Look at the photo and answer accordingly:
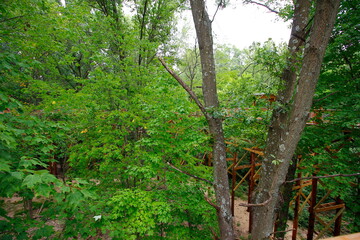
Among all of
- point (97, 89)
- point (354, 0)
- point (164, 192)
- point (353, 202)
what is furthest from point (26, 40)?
point (353, 202)

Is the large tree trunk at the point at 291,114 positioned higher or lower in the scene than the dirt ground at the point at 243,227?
higher

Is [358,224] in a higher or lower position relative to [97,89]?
lower

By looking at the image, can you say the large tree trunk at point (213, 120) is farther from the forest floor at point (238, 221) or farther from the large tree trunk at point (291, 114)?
the forest floor at point (238, 221)

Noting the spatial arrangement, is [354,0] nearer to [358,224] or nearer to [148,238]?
[358,224]

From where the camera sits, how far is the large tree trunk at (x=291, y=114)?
1976 millimetres

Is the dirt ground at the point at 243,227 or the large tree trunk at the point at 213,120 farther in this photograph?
the dirt ground at the point at 243,227

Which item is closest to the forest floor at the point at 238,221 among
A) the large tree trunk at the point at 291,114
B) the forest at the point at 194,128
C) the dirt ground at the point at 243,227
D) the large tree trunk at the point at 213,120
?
the dirt ground at the point at 243,227

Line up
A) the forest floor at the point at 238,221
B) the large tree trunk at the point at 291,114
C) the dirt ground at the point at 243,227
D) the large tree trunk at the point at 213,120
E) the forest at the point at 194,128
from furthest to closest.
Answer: the dirt ground at the point at 243,227 < the forest floor at the point at 238,221 < the large tree trunk at the point at 213,120 < the forest at the point at 194,128 < the large tree trunk at the point at 291,114

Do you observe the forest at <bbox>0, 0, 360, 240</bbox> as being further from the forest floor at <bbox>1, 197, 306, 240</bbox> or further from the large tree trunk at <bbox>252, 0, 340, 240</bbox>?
the forest floor at <bbox>1, 197, 306, 240</bbox>

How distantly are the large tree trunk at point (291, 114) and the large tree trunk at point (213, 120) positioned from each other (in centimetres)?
53

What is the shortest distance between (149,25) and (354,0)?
22.8ft

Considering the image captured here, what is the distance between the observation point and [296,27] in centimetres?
253

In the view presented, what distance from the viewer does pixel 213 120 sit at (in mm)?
3016

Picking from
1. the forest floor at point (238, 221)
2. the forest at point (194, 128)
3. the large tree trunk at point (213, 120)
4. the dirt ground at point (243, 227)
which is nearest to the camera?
the forest at point (194, 128)
